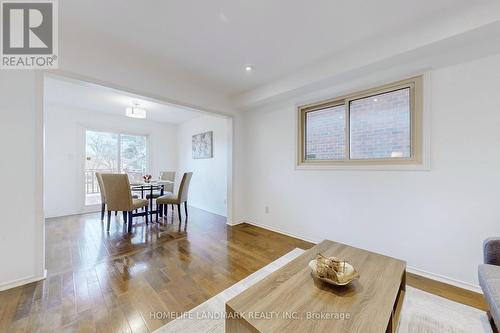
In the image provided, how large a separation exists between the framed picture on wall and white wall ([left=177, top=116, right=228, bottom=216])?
0.11 meters

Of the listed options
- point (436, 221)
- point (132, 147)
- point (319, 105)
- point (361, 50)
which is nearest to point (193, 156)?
point (132, 147)

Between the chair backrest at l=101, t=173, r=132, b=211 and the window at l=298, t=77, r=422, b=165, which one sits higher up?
the window at l=298, t=77, r=422, b=165

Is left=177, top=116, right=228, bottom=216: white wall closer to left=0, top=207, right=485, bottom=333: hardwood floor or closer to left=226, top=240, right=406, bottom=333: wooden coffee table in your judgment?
left=0, top=207, right=485, bottom=333: hardwood floor

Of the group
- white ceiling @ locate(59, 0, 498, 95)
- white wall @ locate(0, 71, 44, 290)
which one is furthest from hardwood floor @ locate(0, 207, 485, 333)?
white ceiling @ locate(59, 0, 498, 95)

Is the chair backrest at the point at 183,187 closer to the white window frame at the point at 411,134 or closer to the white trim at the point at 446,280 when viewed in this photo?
the white window frame at the point at 411,134

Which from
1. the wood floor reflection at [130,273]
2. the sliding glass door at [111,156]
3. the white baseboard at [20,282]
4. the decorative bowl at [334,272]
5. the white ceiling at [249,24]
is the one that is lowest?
the wood floor reflection at [130,273]

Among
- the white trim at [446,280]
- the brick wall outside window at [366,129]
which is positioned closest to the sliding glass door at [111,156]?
the brick wall outside window at [366,129]

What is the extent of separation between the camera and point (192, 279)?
1.97 metres

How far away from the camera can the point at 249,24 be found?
186cm

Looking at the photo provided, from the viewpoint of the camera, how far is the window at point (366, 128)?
2211 millimetres

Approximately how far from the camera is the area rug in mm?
1368

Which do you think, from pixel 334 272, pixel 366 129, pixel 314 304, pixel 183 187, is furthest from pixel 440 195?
pixel 183 187

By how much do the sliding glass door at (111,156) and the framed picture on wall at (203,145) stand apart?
5.03 feet

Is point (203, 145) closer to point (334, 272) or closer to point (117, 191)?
point (117, 191)
